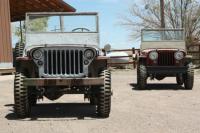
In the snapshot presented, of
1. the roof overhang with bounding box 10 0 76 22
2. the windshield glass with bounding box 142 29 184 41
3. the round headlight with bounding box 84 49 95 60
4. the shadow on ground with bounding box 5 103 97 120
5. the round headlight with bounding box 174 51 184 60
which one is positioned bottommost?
the shadow on ground with bounding box 5 103 97 120

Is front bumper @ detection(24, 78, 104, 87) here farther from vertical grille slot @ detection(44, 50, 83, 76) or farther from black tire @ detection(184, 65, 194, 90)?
black tire @ detection(184, 65, 194, 90)

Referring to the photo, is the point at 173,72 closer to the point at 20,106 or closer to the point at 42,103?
the point at 42,103

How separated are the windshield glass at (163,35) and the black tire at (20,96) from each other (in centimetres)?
979

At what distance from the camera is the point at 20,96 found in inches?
403

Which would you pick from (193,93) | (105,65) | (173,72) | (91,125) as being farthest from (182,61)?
(91,125)

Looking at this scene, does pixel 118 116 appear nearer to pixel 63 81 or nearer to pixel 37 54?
pixel 63 81

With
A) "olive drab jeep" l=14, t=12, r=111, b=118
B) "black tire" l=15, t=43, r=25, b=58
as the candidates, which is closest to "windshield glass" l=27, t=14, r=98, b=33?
"black tire" l=15, t=43, r=25, b=58

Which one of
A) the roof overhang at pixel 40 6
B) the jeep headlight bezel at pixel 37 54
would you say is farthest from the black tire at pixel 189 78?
the roof overhang at pixel 40 6

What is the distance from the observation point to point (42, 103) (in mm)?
13125

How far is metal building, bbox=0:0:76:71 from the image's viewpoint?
24391mm

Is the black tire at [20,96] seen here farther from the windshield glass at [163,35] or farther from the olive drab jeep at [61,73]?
the windshield glass at [163,35]

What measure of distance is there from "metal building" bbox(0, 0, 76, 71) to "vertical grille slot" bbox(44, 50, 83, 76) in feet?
45.9

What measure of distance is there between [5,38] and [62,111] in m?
13.5

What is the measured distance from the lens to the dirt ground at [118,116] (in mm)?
9062
